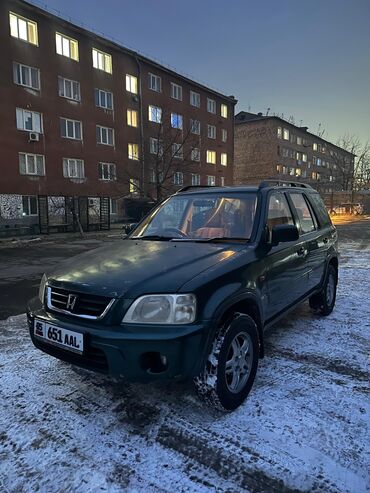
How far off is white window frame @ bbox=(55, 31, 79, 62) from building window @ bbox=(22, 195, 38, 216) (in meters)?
9.47

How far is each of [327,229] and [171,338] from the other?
371 cm

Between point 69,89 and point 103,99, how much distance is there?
2943 mm

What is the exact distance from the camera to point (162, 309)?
8.13 ft

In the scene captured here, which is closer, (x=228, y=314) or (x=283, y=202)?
(x=228, y=314)

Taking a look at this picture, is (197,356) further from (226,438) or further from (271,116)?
(271,116)

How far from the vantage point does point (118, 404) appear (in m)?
2.93

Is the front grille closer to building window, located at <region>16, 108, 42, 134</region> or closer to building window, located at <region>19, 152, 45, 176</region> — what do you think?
building window, located at <region>19, 152, 45, 176</region>

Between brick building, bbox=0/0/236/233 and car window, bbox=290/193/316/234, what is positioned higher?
brick building, bbox=0/0/236/233

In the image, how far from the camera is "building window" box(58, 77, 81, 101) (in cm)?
2381

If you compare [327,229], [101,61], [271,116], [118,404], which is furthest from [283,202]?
[271,116]

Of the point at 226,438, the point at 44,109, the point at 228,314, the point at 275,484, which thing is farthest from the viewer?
the point at 44,109

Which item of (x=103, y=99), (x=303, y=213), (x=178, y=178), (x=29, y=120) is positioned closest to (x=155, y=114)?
(x=103, y=99)

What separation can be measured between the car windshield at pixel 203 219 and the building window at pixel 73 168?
2182cm

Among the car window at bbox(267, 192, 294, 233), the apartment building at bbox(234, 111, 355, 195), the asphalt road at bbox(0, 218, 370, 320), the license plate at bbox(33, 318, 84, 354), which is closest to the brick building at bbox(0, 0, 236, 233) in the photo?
the asphalt road at bbox(0, 218, 370, 320)
